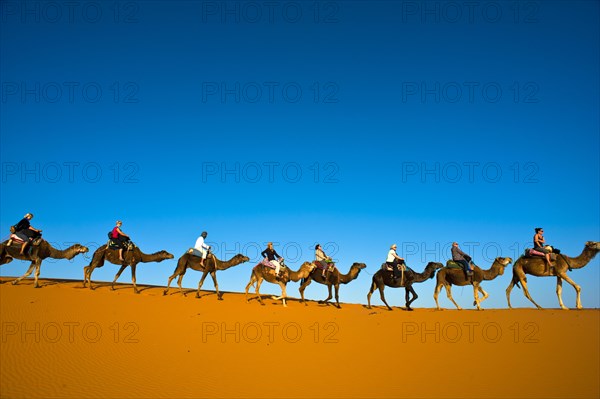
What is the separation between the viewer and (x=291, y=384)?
1118 centimetres

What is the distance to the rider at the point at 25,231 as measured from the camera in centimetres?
2197

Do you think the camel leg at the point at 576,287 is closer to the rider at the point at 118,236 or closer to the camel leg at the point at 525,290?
the camel leg at the point at 525,290

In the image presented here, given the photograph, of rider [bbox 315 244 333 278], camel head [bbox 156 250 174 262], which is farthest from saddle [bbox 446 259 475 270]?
camel head [bbox 156 250 174 262]

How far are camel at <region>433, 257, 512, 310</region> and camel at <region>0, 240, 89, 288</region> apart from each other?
63.7ft

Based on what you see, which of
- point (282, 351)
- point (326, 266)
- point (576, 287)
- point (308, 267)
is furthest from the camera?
point (308, 267)

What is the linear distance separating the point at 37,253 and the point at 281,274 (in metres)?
12.8

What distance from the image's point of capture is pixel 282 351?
46.4ft

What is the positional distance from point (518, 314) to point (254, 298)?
529 inches

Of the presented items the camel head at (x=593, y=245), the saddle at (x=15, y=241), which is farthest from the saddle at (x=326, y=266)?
the saddle at (x=15, y=241)

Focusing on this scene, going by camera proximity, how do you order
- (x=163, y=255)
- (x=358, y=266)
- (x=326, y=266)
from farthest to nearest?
(x=163, y=255), (x=358, y=266), (x=326, y=266)

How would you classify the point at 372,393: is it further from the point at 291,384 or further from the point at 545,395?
the point at 545,395

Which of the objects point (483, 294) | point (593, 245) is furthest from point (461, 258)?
point (593, 245)

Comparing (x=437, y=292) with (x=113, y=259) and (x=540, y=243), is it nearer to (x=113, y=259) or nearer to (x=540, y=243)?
(x=540, y=243)

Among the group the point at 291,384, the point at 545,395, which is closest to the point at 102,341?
the point at 291,384
